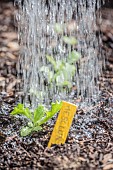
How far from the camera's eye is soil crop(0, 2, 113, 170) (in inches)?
72.6

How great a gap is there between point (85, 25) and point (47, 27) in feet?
0.83

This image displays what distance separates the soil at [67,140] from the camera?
1843 mm

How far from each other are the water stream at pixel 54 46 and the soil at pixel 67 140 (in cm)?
8

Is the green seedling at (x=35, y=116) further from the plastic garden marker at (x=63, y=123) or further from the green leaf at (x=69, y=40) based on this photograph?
the green leaf at (x=69, y=40)

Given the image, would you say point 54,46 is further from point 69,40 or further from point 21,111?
point 21,111

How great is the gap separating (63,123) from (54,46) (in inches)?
43.3

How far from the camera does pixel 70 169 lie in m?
1.79

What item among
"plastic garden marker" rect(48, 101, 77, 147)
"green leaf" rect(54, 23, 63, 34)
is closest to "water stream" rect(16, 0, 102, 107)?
"green leaf" rect(54, 23, 63, 34)

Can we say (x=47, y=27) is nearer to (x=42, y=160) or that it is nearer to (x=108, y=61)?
(x=108, y=61)

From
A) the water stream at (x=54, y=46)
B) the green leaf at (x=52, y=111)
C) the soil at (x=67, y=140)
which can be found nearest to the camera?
the soil at (x=67, y=140)

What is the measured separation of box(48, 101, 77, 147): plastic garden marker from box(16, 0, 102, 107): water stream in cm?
47

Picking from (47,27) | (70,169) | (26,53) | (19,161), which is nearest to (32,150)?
(19,161)

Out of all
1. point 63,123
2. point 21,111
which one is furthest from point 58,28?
point 63,123

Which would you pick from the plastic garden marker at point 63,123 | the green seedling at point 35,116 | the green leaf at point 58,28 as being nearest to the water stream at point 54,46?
the green leaf at point 58,28
